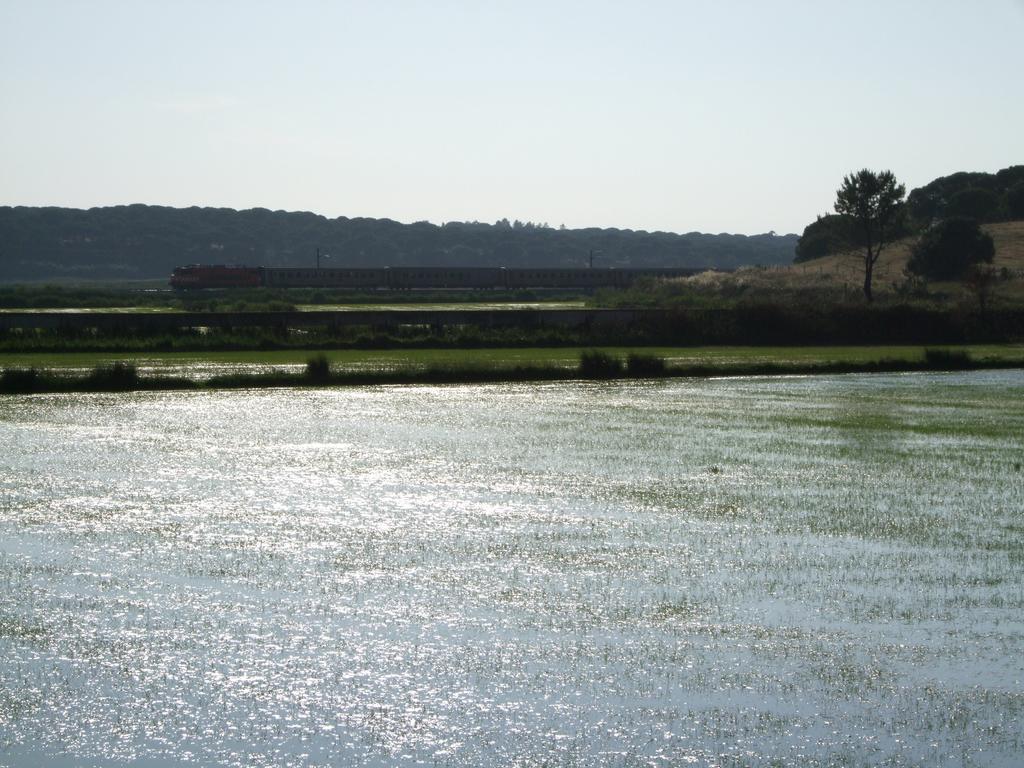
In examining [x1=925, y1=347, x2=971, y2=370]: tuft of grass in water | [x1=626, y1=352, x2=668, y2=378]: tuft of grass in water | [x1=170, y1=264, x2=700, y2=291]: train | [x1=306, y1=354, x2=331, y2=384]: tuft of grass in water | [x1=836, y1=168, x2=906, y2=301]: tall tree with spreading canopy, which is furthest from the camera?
[x1=170, y1=264, x2=700, y2=291]: train

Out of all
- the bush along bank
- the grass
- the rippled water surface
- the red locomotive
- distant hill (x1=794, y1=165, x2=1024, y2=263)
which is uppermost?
distant hill (x1=794, y1=165, x2=1024, y2=263)

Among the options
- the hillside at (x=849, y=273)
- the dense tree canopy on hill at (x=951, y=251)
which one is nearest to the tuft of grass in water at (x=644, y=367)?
the hillside at (x=849, y=273)

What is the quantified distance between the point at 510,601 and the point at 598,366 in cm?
2563

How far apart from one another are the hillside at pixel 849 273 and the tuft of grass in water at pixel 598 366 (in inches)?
1378

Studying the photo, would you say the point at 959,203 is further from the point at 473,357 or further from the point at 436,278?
the point at 473,357

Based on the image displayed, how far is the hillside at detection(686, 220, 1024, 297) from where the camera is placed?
241 ft

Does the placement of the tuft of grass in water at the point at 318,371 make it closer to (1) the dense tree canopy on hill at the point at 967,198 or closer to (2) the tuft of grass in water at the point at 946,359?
(2) the tuft of grass in water at the point at 946,359

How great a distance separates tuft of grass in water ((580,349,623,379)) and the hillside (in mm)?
35008

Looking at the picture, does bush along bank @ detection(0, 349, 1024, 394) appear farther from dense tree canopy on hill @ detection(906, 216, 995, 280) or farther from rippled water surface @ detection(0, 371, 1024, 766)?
dense tree canopy on hill @ detection(906, 216, 995, 280)

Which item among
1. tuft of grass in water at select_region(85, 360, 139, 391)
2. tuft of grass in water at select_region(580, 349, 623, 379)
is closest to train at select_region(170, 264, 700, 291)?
tuft of grass in water at select_region(580, 349, 623, 379)

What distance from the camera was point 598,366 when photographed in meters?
36.7

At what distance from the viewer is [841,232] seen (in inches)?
2842

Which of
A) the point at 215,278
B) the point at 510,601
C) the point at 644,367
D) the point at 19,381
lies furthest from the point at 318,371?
the point at 215,278

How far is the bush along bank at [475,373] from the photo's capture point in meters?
31.9
